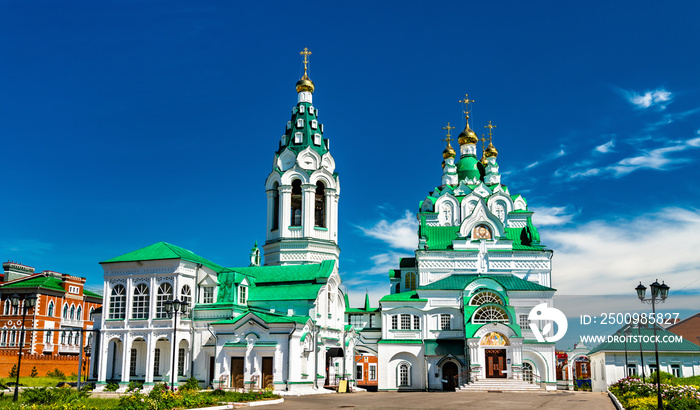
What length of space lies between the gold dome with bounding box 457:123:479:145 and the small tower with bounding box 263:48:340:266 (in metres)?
16.2

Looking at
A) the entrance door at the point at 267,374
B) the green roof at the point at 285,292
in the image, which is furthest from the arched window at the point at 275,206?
the entrance door at the point at 267,374

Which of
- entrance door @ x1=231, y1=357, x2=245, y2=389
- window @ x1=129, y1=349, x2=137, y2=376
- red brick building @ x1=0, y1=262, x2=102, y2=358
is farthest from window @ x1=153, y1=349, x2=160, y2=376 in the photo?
red brick building @ x1=0, y1=262, x2=102, y2=358

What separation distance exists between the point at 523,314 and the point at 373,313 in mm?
11900

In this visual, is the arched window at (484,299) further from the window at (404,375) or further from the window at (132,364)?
the window at (132,364)

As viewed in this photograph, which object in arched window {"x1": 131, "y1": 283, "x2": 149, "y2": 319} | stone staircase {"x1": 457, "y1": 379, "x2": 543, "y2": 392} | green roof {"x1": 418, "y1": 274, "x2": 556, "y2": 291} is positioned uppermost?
green roof {"x1": 418, "y1": 274, "x2": 556, "y2": 291}

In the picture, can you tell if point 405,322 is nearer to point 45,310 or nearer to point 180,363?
point 180,363

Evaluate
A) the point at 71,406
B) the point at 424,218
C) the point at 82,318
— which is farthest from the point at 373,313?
the point at 71,406

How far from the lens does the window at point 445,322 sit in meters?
40.7

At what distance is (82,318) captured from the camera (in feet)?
196

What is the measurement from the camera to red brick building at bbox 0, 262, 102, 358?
53156 mm

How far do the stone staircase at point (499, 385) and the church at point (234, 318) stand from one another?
Answer: 25.3 feet

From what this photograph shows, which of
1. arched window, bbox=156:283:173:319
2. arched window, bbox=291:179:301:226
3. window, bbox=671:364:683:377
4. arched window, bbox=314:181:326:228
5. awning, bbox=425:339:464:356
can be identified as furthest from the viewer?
arched window, bbox=314:181:326:228

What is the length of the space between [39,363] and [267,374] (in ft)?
77.2

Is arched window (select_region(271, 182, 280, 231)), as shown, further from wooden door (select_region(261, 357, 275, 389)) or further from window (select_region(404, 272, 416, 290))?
window (select_region(404, 272, 416, 290))
